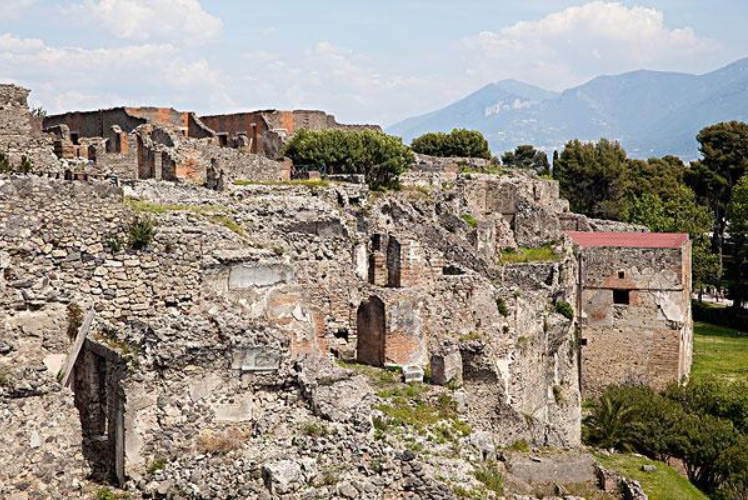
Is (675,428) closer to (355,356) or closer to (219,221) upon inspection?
(355,356)

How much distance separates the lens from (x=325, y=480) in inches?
435

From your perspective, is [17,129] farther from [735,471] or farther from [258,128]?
[258,128]

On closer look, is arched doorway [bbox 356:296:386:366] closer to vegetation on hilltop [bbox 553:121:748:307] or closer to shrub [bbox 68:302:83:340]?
shrub [bbox 68:302:83:340]

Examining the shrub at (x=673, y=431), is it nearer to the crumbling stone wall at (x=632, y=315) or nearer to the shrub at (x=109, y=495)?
the crumbling stone wall at (x=632, y=315)

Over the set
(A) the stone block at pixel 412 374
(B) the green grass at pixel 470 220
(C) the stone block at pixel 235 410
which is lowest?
(A) the stone block at pixel 412 374

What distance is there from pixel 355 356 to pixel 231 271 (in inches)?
172

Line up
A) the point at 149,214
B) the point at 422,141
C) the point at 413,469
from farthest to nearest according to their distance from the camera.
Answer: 1. the point at 422,141
2. the point at 149,214
3. the point at 413,469

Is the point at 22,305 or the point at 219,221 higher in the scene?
the point at 219,221

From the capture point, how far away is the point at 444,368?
16.4 metres

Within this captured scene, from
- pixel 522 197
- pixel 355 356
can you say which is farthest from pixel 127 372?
pixel 522 197

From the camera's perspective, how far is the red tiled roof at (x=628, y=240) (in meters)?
33.0

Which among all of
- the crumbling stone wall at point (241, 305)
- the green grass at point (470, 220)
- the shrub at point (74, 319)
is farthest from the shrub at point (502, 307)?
the shrub at point (74, 319)

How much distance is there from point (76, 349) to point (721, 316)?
1825 inches

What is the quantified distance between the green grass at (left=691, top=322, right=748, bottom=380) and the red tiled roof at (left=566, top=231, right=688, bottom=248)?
5.47 m
